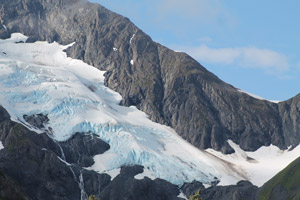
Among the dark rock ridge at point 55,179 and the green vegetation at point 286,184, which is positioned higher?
the green vegetation at point 286,184

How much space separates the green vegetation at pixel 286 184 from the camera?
184 meters

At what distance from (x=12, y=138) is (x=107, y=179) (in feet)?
116

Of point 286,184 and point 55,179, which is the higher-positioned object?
point 286,184

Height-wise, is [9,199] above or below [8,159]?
above

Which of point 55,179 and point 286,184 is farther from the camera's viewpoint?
point 55,179

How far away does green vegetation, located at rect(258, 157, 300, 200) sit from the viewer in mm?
184125

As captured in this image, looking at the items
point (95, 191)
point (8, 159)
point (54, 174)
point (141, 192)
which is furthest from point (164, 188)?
point (8, 159)

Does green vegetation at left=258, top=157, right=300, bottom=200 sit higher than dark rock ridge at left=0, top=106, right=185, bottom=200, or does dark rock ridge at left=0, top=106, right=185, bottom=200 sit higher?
green vegetation at left=258, top=157, right=300, bottom=200

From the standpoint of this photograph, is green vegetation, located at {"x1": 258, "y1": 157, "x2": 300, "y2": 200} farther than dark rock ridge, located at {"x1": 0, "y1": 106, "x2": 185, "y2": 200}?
Yes

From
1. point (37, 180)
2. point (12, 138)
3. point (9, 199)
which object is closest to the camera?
point (9, 199)

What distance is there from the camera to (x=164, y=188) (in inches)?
7825

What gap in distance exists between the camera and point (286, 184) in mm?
188500

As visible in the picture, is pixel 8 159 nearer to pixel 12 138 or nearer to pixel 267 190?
pixel 12 138

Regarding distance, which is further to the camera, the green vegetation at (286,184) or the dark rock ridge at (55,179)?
the green vegetation at (286,184)
